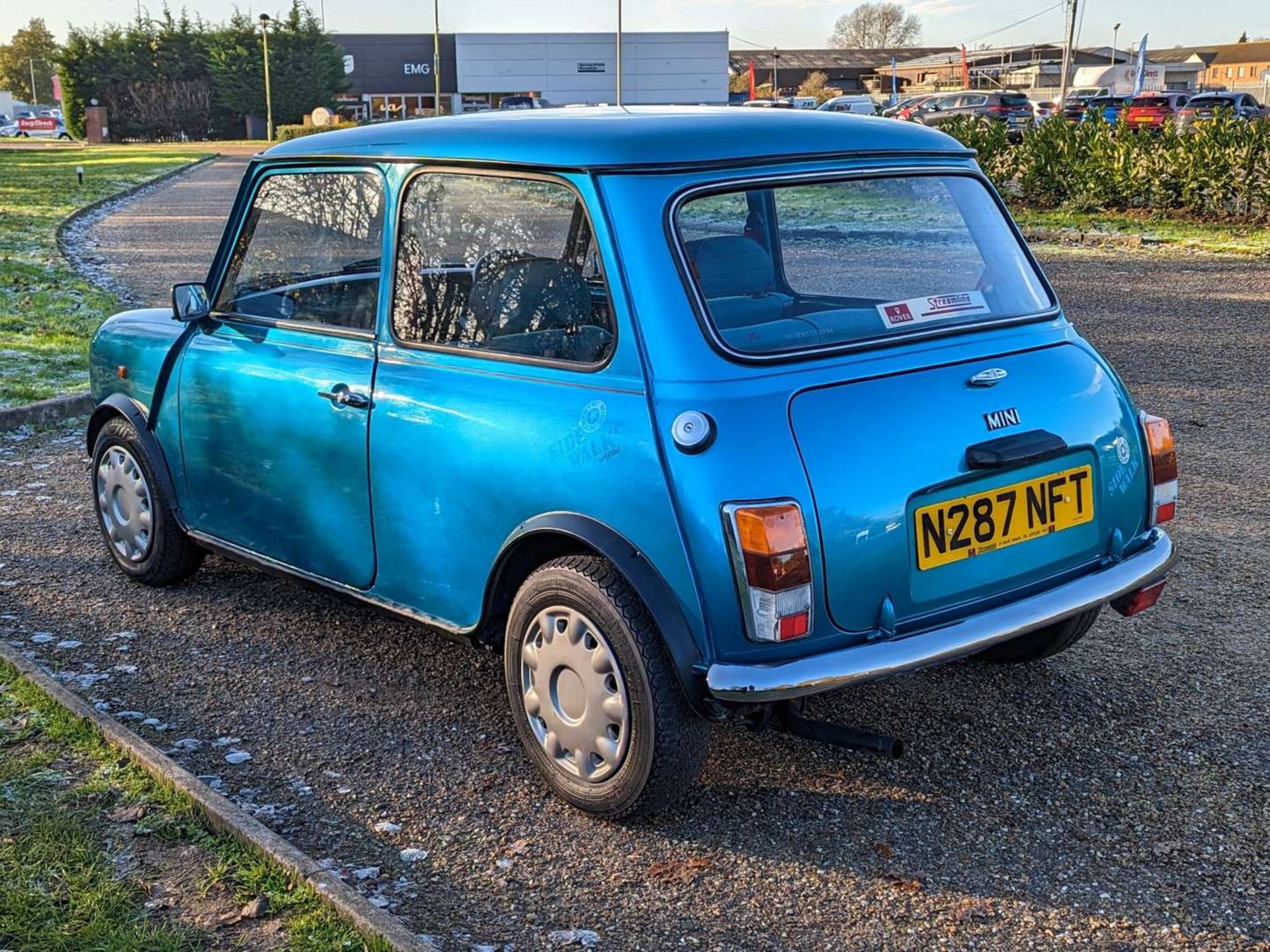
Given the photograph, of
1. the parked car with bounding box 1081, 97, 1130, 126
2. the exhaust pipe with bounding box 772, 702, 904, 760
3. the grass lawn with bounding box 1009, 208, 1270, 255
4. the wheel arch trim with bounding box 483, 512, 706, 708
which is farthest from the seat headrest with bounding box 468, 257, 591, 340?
the parked car with bounding box 1081, 97, 1130, 126

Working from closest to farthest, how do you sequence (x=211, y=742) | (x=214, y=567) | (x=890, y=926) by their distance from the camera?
(x=890, y=926) → (x=211, y=742) → (x=214, y=567)

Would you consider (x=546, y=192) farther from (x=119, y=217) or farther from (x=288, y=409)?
(x=119, y=217)

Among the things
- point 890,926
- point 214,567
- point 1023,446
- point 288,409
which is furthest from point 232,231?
point 890,926

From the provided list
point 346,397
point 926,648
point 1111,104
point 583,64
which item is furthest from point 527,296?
point 583,64

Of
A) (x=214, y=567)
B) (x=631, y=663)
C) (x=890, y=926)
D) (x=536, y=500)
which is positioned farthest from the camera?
(x=214, y=567)

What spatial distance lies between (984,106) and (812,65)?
80457 millimetres

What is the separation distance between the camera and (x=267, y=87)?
72.8 meters

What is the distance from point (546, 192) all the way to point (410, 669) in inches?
72.9

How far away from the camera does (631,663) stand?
3.31 meters

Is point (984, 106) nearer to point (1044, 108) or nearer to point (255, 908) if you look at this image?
point (1044, 108)

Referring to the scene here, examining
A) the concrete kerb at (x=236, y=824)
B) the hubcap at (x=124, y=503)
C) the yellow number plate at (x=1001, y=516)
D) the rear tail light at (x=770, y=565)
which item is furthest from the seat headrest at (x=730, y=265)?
the hubcap at (x=124, y=503)

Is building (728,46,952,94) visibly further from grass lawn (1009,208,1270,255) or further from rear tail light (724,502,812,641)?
rear tail light (724,502,812,641)

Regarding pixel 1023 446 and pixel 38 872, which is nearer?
pixel 38 872

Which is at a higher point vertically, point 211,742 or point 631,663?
point 631,663
